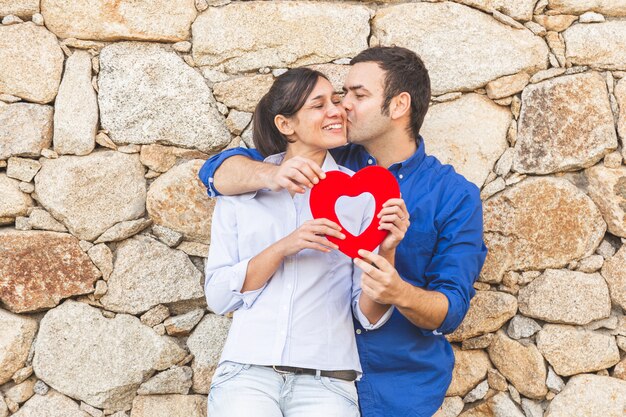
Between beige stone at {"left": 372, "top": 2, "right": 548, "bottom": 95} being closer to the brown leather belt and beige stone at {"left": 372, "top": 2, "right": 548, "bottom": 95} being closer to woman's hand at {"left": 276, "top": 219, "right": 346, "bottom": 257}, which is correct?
woman's hand at {"left": 276, "top": 219, "right": 346, "bottom": 257}

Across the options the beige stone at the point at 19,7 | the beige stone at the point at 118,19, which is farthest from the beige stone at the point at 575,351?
the beige stone at the point at 19,7

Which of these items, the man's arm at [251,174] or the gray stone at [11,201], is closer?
the man's arm at [251,174]

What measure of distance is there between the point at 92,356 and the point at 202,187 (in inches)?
31.0

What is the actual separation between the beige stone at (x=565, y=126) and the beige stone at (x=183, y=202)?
127cm

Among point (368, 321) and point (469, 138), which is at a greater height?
point (469, 138)

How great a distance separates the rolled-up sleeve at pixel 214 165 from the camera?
8.13ft

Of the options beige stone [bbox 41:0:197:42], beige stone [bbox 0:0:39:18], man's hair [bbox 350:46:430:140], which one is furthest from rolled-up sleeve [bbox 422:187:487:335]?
beige stone [bbox 0:0:39:18]

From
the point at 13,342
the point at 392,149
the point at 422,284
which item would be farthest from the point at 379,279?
the point at 13,342

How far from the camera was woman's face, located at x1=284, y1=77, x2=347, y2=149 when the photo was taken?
2377 millimetres

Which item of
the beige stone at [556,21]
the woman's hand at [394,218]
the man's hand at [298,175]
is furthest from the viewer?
the beige stone at [556,21]

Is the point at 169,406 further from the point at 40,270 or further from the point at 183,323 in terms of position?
the point at 40,270

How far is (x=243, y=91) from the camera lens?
2.84 meters

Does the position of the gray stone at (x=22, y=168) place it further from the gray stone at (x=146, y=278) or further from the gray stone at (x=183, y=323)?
the gray stone at (x=183, y=323)

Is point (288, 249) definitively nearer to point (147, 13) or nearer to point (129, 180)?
point (129, 180)
